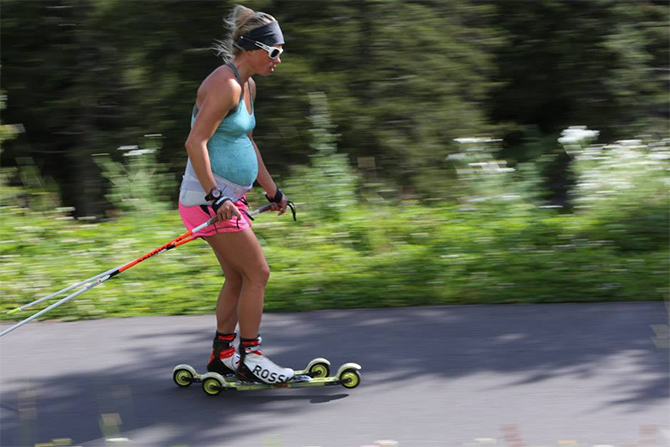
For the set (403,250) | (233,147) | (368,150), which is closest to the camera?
(233,147)

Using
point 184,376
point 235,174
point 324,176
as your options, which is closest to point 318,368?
point 184,376

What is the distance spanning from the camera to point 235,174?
4.62 meters

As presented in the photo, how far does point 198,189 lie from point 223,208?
280 millimetres

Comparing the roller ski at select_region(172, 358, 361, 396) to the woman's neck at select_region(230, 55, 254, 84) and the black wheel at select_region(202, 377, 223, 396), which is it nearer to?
the black wheel at select_region(202, 377, 223, 396)

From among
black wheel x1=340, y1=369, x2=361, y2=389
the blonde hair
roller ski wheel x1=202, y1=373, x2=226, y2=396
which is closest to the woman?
the blonde hair

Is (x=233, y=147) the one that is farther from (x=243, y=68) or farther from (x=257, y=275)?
(x=257, y=275)

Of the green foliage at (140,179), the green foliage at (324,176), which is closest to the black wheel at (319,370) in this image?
the green foliage at (324,176)

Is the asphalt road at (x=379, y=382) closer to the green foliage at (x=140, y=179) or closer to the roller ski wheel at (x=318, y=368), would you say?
the roller ski wheel at (x=318, y=368)

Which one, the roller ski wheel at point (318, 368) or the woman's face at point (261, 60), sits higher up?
the woman's face at point (261, 60)

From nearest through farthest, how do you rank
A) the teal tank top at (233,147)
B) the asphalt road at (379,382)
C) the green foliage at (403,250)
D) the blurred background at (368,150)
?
the asphalt road at (379,382) → the teal tank top at (233,147) → the green foliage at (403,250) → the blurred background at (368,150)

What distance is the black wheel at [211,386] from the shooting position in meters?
4.80

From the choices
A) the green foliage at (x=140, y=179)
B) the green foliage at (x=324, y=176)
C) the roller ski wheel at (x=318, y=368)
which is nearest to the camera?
the roller ski wheel at (x=318, y=368)

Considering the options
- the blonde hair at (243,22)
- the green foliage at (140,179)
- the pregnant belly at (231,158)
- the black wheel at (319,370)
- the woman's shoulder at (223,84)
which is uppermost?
the blonde hair at (243,22)

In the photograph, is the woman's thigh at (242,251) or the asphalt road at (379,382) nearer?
the asphalt road at (379,382)
